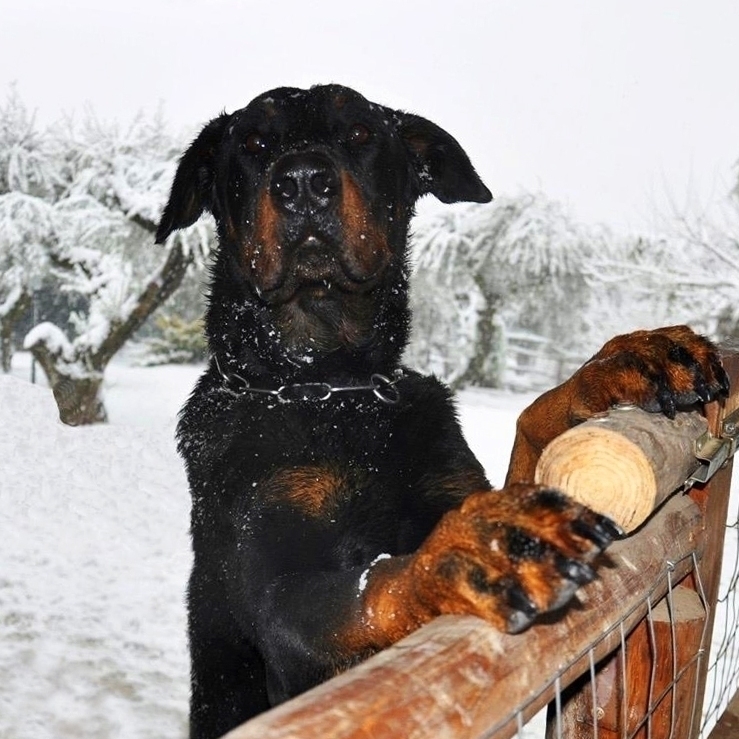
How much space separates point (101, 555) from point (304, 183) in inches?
178

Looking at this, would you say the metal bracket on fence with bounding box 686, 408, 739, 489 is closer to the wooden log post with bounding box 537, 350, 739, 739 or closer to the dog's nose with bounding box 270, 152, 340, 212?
the wooden log post with bounding box 537, 350, 739, 739

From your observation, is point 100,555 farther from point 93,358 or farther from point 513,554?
point 513,554

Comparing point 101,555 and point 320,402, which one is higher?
point 320,402

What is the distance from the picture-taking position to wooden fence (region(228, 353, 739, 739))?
63 centimetres

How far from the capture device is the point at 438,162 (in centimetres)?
244

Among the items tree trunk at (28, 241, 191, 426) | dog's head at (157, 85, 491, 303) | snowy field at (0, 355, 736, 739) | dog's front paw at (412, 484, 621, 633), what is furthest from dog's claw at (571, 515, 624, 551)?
tree trunk at (28, 241, 191, 426)

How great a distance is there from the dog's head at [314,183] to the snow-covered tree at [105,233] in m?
5.39

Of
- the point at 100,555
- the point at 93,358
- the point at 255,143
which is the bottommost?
the point at 100,555

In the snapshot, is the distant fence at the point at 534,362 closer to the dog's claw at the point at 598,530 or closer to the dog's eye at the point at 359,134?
the dog's eye at the point at 359,134

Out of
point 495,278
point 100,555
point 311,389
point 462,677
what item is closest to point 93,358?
point 100,555

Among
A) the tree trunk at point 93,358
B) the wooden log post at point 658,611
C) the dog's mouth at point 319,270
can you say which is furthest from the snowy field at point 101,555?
the wooden log post at point 658,611

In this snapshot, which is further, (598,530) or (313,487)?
(313,487)

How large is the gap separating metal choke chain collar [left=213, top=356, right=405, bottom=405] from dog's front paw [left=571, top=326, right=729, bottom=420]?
21.5 inches

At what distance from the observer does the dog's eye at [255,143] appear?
2188mm
